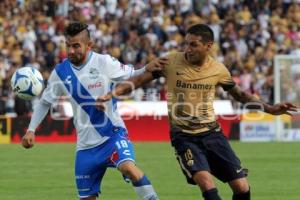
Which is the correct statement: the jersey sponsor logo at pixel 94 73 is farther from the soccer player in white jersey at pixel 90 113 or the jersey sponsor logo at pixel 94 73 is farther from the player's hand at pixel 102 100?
the player's hand at pixel 102 100

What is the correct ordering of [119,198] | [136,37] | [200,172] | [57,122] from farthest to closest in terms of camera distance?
[136,37], [57,122], [119,198], [200,172]

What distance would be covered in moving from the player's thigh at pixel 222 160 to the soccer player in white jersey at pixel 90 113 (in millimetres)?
819

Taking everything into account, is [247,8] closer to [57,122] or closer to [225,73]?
[57,122]

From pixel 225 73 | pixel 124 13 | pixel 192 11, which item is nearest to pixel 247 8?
pixel 192 11

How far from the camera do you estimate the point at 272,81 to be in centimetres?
2867

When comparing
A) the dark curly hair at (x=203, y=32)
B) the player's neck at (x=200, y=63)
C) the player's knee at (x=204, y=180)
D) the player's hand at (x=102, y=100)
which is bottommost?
the player's knee at (x=204, y=180)

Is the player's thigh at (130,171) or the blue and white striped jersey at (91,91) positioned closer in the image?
the player's thigh at (130,171)

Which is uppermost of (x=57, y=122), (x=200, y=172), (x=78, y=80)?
(x=78, y=80)

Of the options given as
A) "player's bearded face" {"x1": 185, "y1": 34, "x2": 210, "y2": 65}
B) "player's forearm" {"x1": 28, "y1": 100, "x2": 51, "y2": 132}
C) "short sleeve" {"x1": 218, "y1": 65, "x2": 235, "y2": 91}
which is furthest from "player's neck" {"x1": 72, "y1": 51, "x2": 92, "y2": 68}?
"short sleeve" {"x1": 218, "y1": 65, "x2": 235, "y2": 91}

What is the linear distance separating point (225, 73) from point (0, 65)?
19204 mm

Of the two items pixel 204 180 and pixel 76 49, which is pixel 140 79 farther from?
pixel 204 180

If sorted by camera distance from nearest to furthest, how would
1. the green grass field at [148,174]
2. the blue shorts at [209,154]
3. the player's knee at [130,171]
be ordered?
the blue shorts at [209,154] → the player's knee at [130,171] → the green grass field at [148,174]

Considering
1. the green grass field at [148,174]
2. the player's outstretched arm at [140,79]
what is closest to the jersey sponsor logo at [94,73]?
the player's outstretched arm at [140,79]

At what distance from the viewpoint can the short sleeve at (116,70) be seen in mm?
10133
